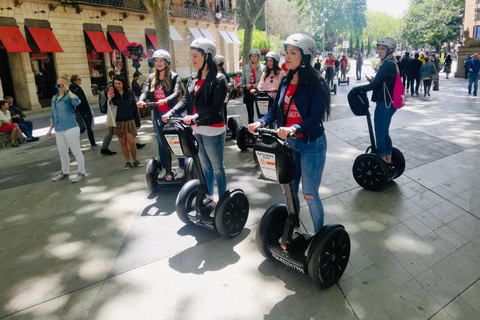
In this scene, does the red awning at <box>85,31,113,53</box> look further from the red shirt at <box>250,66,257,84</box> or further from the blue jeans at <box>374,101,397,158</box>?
the blue jeans at <box>374,101,397,158</box>

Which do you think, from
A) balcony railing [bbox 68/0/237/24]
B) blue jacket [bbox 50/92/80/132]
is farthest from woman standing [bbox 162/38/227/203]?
balcony railing [bbox 68/0/237/24]

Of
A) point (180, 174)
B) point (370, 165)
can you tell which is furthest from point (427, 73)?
point (180, 174)

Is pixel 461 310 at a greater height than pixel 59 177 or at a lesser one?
lesser

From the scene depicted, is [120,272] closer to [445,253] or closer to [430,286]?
[430,286]

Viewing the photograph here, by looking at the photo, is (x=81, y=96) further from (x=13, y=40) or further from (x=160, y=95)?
(x=13, y=40)

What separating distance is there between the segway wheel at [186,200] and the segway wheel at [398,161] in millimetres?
2981

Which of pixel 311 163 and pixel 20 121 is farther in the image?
pixel 20 121

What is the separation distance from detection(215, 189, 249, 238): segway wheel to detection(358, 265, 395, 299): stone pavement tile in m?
1.41

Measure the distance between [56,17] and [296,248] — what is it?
768 inches

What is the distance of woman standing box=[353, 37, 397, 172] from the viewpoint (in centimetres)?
495

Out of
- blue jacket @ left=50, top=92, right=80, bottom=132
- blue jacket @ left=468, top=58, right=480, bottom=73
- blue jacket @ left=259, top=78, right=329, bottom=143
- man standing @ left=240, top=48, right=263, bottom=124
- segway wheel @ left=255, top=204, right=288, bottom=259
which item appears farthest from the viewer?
blue jacket @ left=468, top=58, right=480, bottom=73

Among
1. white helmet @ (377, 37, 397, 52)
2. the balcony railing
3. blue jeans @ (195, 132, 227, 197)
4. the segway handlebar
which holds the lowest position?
blue jeans @ (195, 132, 227, 197)

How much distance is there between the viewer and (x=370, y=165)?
5164mm

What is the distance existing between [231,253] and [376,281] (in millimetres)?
1446
